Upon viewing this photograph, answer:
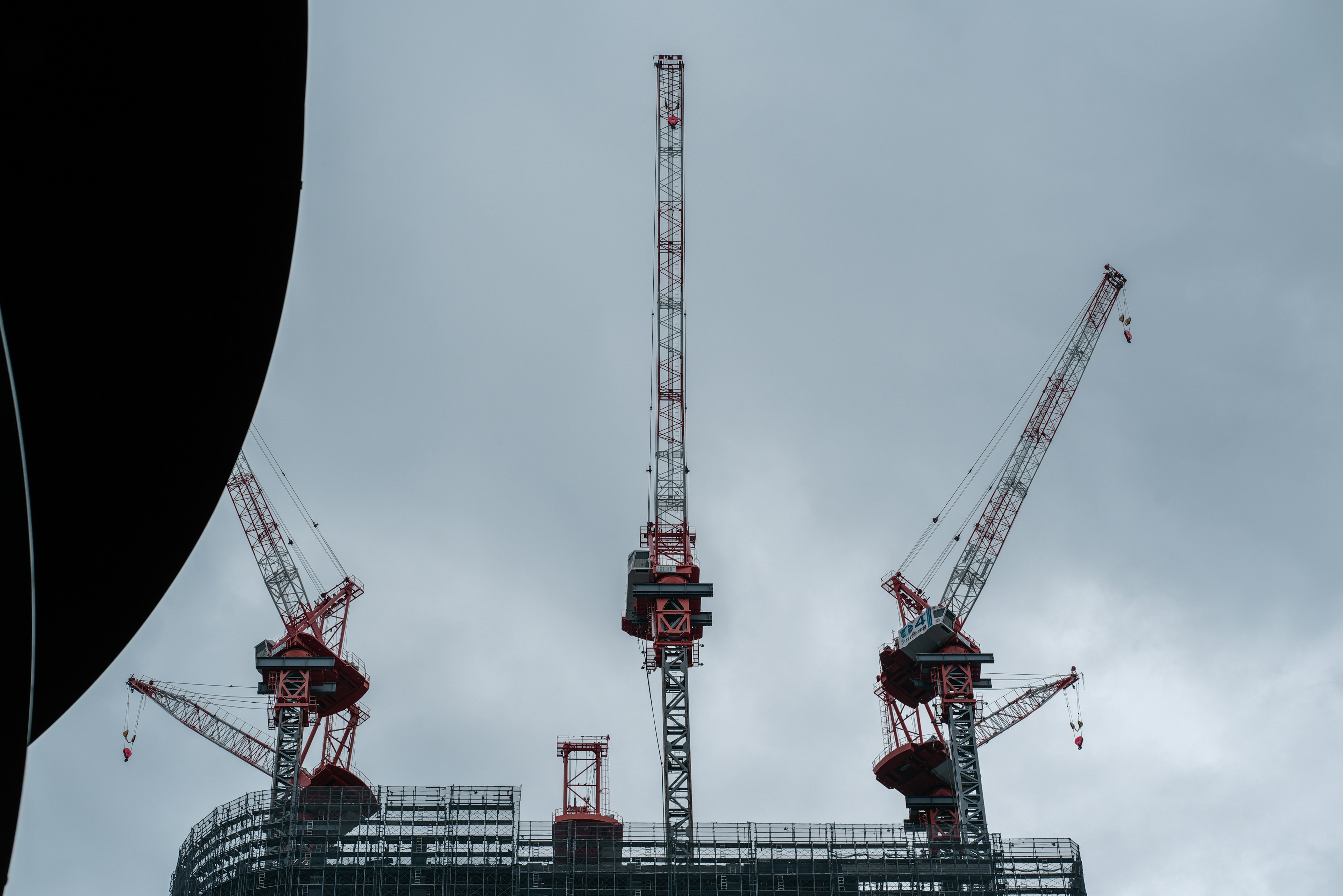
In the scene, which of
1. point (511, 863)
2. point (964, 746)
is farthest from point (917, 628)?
point (511, 863)

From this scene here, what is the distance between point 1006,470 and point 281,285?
10083 centimetres

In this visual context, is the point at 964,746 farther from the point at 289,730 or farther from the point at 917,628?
the point at 289,730

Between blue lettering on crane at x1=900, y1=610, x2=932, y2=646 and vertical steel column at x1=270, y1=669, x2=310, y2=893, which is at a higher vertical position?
blue lettering on crane at x1=900, y1=610, x2=932, y2=646

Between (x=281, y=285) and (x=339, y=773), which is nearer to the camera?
(x=281, y=285)

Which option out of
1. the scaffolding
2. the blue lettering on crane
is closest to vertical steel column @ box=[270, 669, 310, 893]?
the scaffolding

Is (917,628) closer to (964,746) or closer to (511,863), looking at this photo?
(964,746)

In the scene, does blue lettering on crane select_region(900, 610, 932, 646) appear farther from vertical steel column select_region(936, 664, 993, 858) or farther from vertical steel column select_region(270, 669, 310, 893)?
vertical steel column select_region(270, 669, 310, 893)

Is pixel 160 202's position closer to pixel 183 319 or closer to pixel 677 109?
pixel 183 319

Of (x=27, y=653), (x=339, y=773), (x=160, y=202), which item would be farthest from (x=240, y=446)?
(x=339, y=773)

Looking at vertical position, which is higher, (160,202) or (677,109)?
(677,109)

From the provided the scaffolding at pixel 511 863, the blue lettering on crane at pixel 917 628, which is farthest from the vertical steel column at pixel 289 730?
the blue lettering on crane at pixel 917 628

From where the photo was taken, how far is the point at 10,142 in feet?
70.8

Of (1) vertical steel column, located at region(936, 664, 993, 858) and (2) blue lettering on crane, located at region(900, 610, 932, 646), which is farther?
(2) blue lettering on crane, located at region(900, 610, 932, 646)

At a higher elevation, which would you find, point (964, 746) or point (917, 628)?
point (917, 628)
